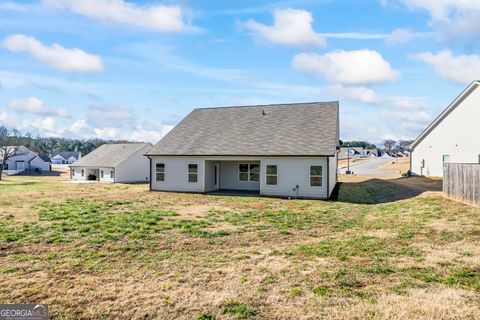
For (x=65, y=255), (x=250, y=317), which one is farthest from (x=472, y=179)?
(x=65, y=255)

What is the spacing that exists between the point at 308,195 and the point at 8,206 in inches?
626

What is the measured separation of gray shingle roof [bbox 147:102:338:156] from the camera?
21.2 meters

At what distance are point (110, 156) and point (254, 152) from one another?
92.2ft

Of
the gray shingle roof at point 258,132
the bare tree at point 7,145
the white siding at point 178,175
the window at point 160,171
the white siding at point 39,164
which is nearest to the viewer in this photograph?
the gray shingle roof at point 258,132

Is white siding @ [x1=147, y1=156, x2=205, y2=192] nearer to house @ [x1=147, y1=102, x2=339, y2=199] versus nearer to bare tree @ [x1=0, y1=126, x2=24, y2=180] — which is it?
house @ [x1=147, y1=102, x2=339, y2=199]

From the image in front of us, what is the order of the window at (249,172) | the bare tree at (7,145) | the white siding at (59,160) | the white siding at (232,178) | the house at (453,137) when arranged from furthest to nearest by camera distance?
the white siding at (59,160), the bare tree at (7,145), the house at (453,137), the white siding at (232,178), the window at (249,172)

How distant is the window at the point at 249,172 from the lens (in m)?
24.2

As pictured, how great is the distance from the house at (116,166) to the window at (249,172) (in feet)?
68.7

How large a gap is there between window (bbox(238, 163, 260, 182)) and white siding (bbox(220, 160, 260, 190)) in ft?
0.66

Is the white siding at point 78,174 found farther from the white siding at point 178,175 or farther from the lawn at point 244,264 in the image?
the lawn at point 244,264

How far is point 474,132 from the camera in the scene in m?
26.0

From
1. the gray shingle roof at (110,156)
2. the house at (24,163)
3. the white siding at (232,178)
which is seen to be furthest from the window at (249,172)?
the house at (24,163)

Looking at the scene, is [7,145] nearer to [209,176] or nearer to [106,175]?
[106,175]

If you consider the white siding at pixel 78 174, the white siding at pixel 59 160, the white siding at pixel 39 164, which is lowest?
the white siding at pixel 78 174
